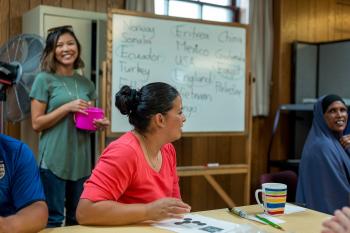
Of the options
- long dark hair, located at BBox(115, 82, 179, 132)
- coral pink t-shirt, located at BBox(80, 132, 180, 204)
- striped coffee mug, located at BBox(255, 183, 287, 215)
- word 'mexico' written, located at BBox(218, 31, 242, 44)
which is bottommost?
striped coffee mug, located at BBox(255, 183, 287, 215)

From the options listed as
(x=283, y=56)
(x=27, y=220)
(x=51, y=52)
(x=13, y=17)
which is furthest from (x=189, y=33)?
(x=27, y=220)

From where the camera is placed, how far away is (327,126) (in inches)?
117

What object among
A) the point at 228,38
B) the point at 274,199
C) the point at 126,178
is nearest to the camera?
the point at 126,178

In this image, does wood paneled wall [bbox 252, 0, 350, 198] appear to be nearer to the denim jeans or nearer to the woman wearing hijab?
the woman wearing hijab

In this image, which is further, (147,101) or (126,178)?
(147,101)

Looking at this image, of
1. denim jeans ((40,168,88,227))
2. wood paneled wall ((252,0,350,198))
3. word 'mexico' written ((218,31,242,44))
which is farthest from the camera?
wood paneled wall ((252,0,350,198))

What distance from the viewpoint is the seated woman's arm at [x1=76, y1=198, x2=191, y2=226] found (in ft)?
4.77

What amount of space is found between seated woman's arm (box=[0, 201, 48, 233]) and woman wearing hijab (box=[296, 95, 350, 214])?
189cm

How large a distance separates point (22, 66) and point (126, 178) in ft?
5.54

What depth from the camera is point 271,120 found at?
4816 millimetres

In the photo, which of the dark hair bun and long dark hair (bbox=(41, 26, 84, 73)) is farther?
long dark hair (bbox=(41, 26, 84, 73))

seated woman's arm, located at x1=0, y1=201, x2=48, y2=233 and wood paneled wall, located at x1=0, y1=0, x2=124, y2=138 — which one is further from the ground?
wood paneled wall, located at x1=0, y1=0, x2=124, y2=138

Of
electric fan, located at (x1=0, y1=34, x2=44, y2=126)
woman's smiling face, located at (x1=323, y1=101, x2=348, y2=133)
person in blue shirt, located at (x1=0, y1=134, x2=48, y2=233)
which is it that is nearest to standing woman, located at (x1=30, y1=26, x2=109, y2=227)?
electric fan, located at (x1=0, y1=34, x2=44, y2=126)

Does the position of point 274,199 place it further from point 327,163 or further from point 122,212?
point 327,163
